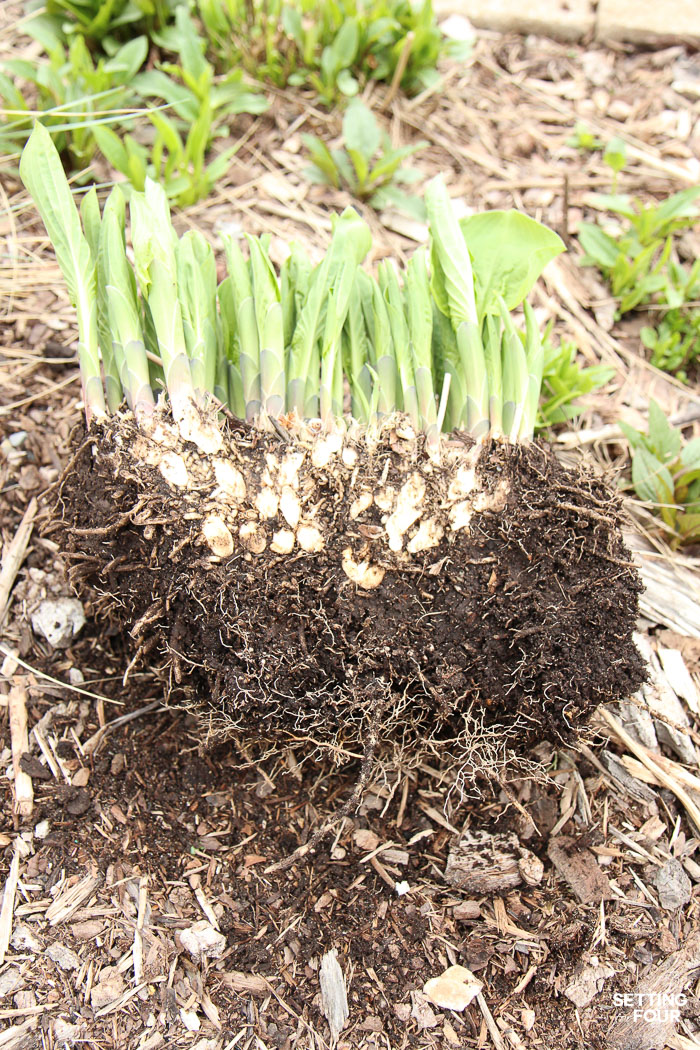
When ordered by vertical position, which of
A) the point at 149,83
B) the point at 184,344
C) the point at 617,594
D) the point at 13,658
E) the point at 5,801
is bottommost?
the point at 5,801

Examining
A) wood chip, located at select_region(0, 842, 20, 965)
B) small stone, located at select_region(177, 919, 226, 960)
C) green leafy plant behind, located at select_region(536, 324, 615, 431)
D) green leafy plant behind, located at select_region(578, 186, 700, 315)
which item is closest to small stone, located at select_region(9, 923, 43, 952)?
wood chip, located at select_region(0, 842, 20, 965)

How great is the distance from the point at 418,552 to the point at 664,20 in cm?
272

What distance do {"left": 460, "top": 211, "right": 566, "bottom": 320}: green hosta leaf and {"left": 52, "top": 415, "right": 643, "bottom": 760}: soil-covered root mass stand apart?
0.46 metres

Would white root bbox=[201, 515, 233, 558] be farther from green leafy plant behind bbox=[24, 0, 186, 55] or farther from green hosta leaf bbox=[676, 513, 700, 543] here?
green leafy plant behind bbox=[24, 0, 186, 55]

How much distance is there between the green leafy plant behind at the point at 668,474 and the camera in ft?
7.13

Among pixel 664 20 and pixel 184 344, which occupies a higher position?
pixel 664 20

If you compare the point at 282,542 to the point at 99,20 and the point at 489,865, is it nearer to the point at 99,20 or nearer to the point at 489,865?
the point at 489,865

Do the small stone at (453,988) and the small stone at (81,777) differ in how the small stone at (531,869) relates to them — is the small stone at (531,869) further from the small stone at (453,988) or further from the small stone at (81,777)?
the small stone at (81,777)

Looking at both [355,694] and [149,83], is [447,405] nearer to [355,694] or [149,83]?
[355,694]

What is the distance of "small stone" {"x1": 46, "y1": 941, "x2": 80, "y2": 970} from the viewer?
161cm

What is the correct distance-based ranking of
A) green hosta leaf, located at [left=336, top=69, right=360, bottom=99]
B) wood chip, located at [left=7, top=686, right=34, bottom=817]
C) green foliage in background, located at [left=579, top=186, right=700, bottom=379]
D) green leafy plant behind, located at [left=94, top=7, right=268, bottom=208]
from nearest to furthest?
wood chip, located at [left=7, top=686, right=34, bottom=817] < green leafy plant behind, located at [left=94, top=7, right=268, bottom=208] < green foliage in background, located at [left=579, top=186, right=700, bottom=379] < green hosta leaf, located at [left=336, top=69, right=360, bottom=99]

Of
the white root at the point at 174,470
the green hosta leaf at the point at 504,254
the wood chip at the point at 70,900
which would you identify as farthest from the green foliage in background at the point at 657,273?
the wood chip at the point at 70,900

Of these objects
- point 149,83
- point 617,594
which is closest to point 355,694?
point 617,594

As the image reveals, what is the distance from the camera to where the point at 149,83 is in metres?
2.69
